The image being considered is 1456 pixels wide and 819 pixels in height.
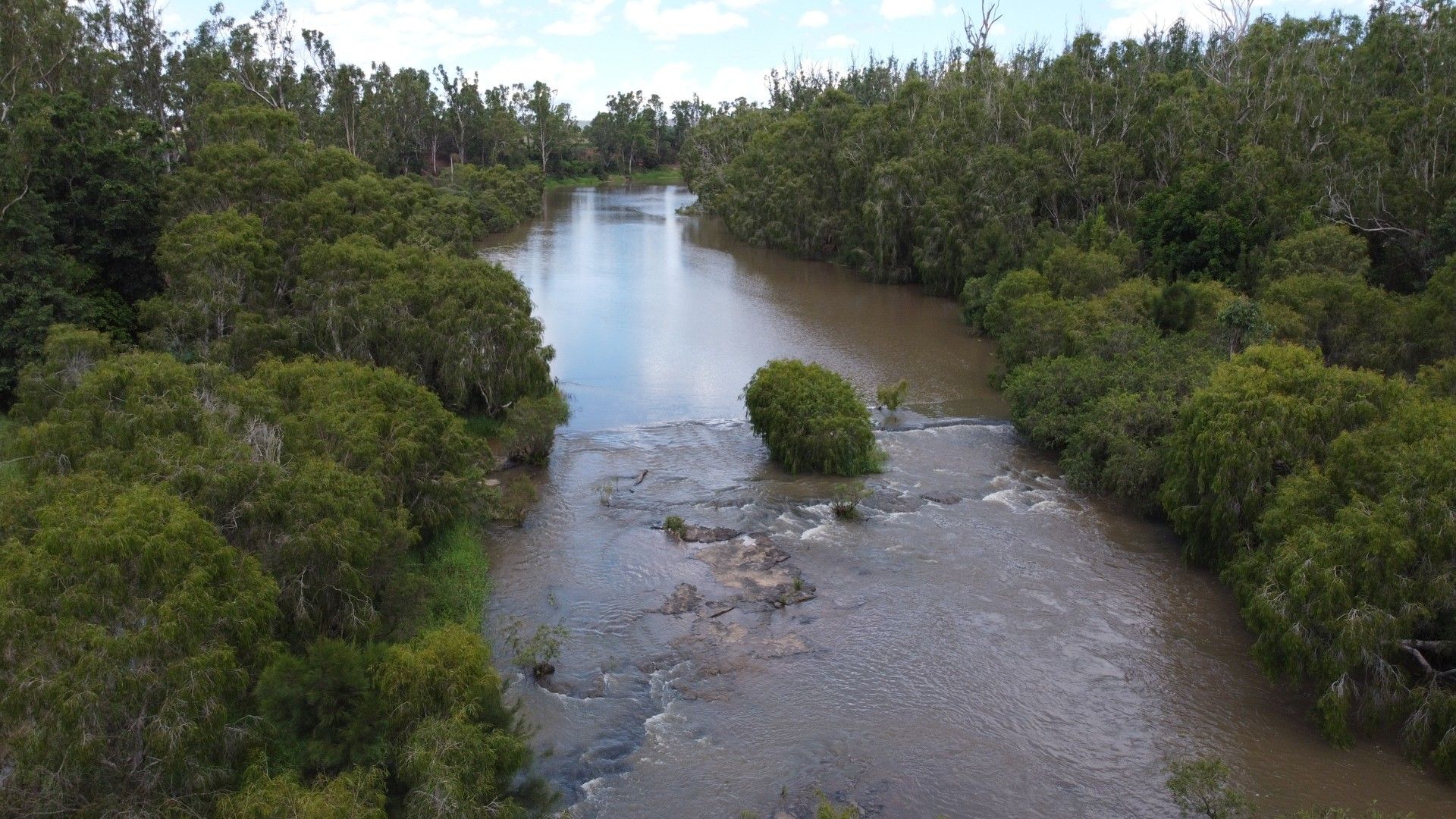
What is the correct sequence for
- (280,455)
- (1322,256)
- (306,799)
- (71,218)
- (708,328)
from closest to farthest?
(306,799), (280,455), (71,218), (1322,256), (708,328)

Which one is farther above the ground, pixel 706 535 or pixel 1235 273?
pixel 1235 273

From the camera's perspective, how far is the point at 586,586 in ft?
81.1

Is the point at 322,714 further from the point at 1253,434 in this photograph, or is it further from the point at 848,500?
the point at 1253,434

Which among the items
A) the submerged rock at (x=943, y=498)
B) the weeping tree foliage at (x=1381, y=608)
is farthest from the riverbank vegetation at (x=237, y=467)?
the weeping tree foliage at (x=1381, y=608)

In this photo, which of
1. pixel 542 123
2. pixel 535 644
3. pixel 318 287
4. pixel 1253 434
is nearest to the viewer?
pixel 535 644

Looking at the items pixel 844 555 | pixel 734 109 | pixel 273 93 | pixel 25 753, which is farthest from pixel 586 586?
pixel 734 109

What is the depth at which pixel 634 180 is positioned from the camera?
142625 millimetres

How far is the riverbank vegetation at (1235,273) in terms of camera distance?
1895 cm

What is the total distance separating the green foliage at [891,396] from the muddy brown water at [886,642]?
2.22 ft

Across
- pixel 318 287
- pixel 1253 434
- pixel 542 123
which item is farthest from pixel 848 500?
pixel 542 123

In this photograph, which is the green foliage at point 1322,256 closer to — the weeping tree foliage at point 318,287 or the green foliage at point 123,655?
the weeping tree foliage at point 318,287

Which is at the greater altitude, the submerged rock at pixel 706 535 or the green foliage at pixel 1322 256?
the green foliage at pixel 1322 256

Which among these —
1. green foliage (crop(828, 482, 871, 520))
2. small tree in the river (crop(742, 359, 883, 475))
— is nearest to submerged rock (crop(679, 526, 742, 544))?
green foliage (crop(828, 482, 871, 520))

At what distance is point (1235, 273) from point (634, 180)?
360 feet
